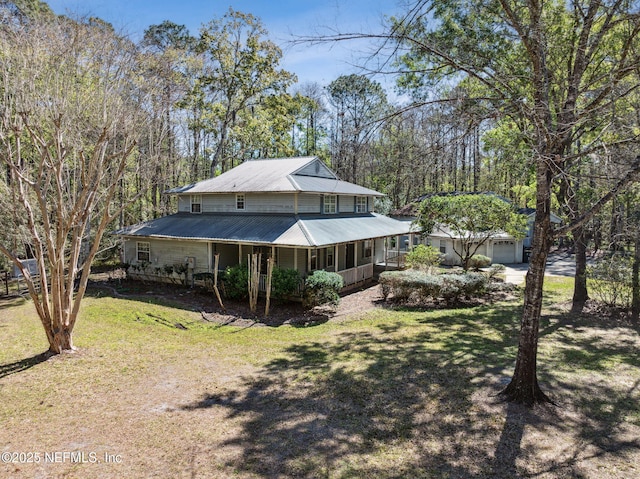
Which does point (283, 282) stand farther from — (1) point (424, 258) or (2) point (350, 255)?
(2) point (350, 255)

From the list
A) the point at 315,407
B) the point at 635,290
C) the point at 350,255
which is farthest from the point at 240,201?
the point at 635,290

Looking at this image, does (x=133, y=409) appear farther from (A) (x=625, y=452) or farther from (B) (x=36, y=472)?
(A) (x=625, y=452)

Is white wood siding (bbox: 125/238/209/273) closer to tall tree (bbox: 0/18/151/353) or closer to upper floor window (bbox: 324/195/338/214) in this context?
upper floor window (bbox: 324/195/338/214)

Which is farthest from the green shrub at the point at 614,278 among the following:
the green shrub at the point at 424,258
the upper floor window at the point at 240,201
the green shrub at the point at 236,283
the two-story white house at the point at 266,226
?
the upper floor window at the point at 240,201

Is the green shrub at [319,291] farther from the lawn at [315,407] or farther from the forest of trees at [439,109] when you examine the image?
the forest of trees at [439,109]

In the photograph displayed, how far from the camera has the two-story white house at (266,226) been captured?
1712 centimetres

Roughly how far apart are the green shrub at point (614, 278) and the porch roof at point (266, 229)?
917 cm

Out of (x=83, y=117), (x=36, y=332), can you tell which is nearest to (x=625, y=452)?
(x=83, y=117)

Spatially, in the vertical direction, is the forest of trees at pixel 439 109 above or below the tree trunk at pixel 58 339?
above

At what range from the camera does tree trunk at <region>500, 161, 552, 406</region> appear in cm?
604

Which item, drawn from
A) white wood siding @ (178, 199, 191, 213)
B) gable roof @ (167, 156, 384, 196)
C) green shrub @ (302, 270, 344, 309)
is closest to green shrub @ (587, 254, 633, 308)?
green shrub @ (302, 270, 344, 309)

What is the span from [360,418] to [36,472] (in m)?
4.15

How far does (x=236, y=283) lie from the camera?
15.3 meters

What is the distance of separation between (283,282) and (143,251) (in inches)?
379
